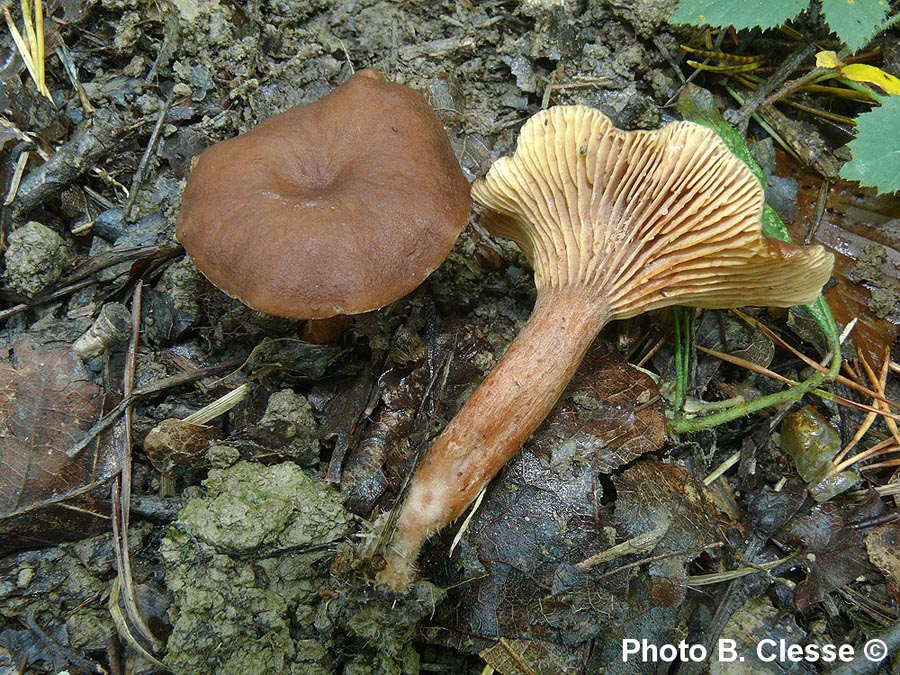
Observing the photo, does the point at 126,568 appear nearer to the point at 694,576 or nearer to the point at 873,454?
the point at 694,576

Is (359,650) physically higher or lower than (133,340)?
lower

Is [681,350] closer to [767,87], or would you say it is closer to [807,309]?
[807,309]

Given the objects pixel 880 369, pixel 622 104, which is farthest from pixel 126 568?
pixel 880 369

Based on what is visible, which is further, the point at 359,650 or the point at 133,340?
the point at 133,340

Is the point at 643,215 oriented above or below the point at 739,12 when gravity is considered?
below

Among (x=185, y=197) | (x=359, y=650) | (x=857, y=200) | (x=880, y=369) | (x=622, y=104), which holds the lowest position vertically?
(x=359, y=650)

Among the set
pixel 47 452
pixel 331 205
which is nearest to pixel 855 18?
pixel 331 205

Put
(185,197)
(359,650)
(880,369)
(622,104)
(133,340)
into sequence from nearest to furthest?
1. (359,650)
2. (185,197)
3. (133,340)
4. (880,369)
5. (622,104)
